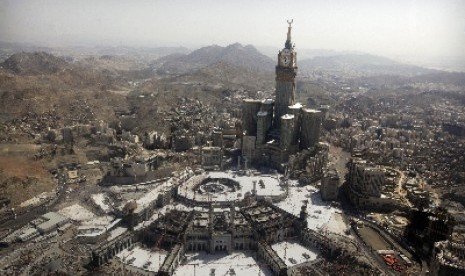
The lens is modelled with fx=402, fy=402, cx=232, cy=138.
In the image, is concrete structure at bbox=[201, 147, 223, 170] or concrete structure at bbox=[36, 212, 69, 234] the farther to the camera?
concrete structure at bbox=[201, 147, 223, 170]

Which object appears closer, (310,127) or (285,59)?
(310,127)

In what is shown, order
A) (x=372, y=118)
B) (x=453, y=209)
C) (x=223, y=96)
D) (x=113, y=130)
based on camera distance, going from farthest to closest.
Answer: (x=223, y=96) → (x=372, y=118) → (x=113, y=130) → (x=453, y=209)

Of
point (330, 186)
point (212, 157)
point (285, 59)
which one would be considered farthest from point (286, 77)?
point (330, 186)

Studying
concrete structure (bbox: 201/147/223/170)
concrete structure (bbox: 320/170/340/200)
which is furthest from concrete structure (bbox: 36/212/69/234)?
concrete structure (bbox: 320/170/340/200)

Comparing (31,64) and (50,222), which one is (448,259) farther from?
(31,64)

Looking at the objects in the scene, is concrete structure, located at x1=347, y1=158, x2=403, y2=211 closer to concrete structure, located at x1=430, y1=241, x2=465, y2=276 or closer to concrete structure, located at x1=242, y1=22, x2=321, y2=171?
concrete structure, located at x1=242, y1=22, x2=321, y2=171

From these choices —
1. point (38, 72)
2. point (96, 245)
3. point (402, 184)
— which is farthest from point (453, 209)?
point (38, 72)

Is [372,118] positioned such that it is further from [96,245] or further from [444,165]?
[96,245]

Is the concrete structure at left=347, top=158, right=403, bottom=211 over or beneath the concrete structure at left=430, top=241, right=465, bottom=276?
beneath
